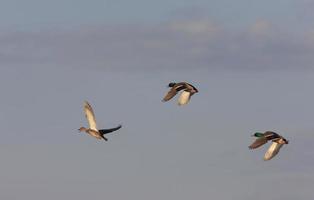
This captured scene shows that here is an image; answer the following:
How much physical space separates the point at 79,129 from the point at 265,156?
2672cm

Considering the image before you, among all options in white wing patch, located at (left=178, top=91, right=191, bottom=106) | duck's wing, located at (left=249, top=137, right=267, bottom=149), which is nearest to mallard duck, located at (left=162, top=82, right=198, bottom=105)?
white wing patch, located at (left=178, top=91, right=191, bottom=106)

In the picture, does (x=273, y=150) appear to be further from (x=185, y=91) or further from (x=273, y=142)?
(x=185, y=91)

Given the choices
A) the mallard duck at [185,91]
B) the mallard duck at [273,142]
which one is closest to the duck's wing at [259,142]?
the mallard duck at [273,142]

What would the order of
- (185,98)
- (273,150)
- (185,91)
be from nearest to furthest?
(273,150) < (185,98) < (185,91)

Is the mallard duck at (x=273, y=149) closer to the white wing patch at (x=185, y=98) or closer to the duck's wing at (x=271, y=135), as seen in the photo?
the duck's wing at (x=271, y=135)

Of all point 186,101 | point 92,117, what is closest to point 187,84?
point 186,101

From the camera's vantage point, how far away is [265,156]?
18888 cm

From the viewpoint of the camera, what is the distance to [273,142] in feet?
630

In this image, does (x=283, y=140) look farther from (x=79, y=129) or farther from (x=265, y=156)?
(x=79, y=129)

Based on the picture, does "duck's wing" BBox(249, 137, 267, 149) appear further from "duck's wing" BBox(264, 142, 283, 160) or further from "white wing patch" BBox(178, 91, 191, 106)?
"white wing patch" BBox(178, 91, 191, 106)

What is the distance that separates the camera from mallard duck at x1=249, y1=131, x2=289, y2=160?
191 m

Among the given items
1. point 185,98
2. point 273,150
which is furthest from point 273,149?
point 185,98

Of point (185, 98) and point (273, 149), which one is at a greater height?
point (185, 98)

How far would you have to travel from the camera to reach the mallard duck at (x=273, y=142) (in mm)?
190750
